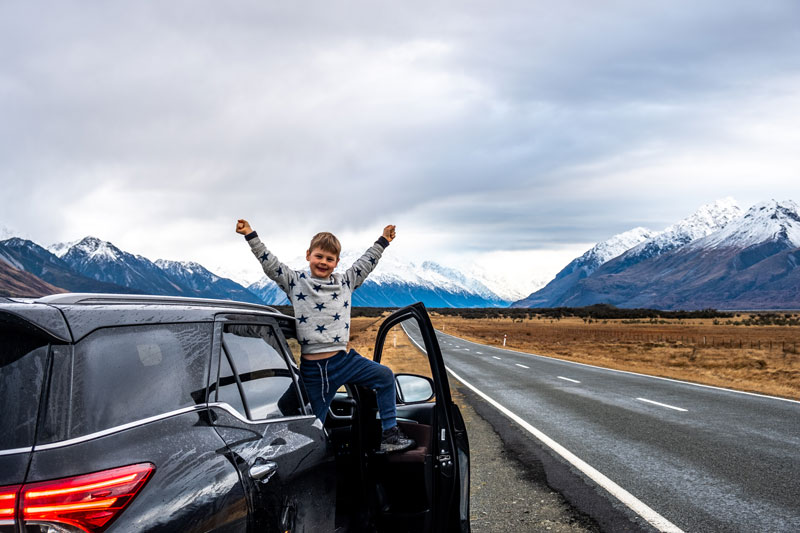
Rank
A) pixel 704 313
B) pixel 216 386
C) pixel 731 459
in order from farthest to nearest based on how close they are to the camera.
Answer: pixel 704 313, pixel 731 459, pixel 216 386

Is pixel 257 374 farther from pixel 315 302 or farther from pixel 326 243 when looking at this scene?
pixel 326 243

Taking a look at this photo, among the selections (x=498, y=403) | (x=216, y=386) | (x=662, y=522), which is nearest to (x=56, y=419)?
(x=216, y=386)

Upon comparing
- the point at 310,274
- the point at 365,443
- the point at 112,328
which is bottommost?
the point at 365,443

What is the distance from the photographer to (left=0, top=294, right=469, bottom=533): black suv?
5.42 feet

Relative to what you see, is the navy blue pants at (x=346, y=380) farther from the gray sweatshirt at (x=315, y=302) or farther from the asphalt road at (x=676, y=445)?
the asphalt road at (x=676, y=445)

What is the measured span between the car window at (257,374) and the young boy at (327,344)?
32 centimetres

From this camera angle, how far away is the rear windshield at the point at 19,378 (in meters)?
1.67

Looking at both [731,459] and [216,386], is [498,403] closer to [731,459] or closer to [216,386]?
[731,459]

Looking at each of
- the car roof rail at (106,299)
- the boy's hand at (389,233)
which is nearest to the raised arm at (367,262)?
the boy's hand at (389,233)

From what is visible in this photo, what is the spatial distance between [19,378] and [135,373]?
0.34m

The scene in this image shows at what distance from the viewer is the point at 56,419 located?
5.60ft

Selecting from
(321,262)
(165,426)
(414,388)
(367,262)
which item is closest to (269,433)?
(165,426)

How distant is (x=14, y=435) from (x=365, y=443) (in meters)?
2.23

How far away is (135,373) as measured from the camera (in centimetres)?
199
